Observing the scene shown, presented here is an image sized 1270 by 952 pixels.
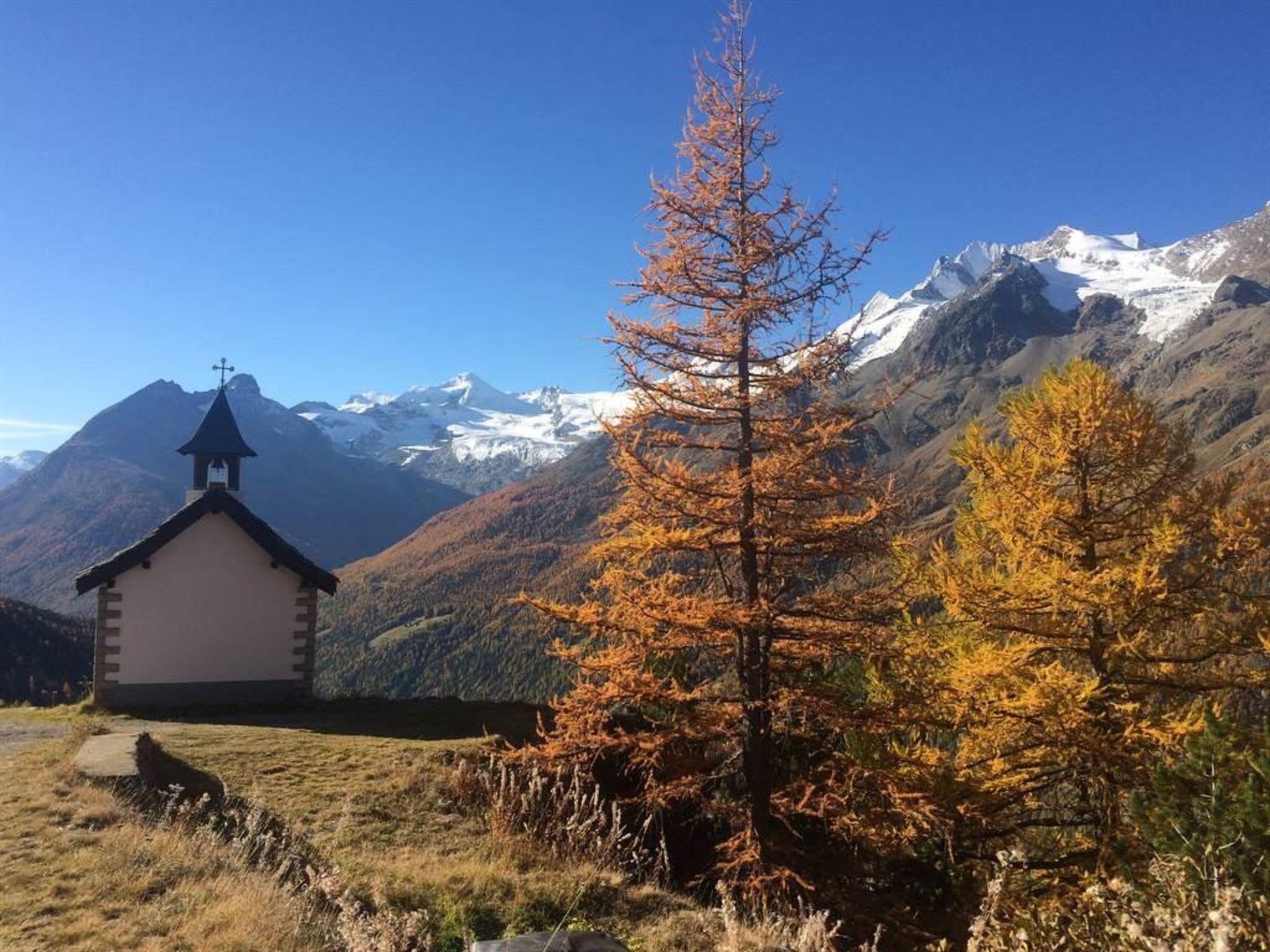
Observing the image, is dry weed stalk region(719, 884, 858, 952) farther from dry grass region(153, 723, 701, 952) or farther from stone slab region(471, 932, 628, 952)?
stone slab region(471, 932, 628, 952)

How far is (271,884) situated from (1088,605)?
10.8 metres

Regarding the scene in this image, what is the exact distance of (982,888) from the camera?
40.1 ft

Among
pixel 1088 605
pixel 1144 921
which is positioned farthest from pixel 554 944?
pixel 1088 605

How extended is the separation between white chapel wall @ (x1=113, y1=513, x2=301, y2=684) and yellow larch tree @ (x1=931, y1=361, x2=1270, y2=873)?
15514mm

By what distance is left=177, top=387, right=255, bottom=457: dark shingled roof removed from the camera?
80.6 ft

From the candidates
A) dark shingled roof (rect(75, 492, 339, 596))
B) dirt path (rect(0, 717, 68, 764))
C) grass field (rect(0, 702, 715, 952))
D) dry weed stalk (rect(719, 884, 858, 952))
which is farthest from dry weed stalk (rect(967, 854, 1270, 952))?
dark shingled roof (rect(75, 492, 339, 596))

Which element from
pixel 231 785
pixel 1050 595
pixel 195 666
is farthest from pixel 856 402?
pixel 195 666

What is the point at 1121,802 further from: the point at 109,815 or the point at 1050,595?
the point at 109,815

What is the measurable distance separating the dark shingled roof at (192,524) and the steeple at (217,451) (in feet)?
14.6

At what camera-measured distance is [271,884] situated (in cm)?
646

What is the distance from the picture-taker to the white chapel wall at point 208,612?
19250 millimetres

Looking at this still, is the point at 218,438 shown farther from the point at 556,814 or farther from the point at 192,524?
the point at 556,814

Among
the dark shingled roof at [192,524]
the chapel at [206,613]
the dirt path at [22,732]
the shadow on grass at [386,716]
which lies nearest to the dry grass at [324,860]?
the dirt path at [22,732]

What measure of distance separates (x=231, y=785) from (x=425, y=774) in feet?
8.21
